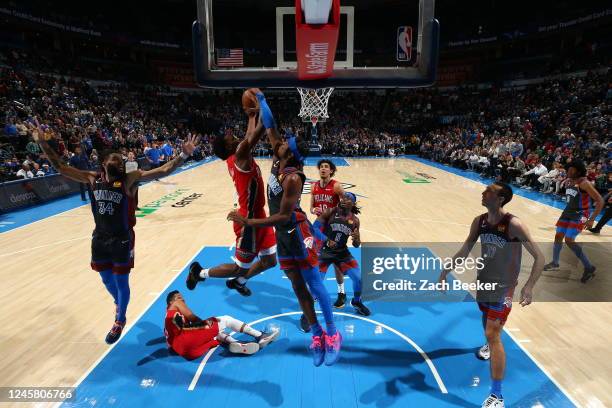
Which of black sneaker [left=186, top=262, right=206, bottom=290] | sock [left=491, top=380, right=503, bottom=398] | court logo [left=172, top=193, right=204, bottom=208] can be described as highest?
black sneaker [left=186, top=262, right=206, bottom=290]

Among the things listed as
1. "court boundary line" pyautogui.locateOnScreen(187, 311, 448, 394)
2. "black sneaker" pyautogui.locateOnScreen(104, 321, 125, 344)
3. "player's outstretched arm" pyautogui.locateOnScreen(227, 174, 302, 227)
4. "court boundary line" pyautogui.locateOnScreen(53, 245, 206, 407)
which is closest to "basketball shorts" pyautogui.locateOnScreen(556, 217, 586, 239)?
"court boundary line" pyautogui.locateOnScreen(187, 311, 448, 394)

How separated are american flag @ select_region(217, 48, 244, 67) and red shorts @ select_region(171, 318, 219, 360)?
5.12 m

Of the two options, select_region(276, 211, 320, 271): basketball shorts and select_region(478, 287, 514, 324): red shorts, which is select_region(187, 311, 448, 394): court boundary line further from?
select_region(276, 211, 320, 271): basketball shorts

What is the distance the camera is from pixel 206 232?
31.1 ft

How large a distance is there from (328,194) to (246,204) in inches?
60.3

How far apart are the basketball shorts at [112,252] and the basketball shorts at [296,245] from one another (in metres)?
1.76

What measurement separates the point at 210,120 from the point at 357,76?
2968cm

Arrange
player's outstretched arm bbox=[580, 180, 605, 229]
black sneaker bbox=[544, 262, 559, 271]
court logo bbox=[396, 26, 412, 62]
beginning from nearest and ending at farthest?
player's outstretched arm bbox=[580, 180, 605, 229]
black sneaker bbox=[544, 262, 559, 271]
court logo bbox=[396, 26, 412, 62]

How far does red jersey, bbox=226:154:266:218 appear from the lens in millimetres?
4430

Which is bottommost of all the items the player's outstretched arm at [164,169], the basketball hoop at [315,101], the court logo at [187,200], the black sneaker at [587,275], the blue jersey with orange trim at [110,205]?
the court logo at [187,200]

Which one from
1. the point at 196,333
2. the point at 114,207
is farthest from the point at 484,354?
the point at 114,207

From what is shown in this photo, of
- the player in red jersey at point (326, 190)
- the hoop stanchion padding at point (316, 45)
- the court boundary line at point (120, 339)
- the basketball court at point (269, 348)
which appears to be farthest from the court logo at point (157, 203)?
the player in red jersey at point (326, 190)

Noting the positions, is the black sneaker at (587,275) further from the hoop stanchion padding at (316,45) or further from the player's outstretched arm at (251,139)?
the player's outstretched arm at (251,139)

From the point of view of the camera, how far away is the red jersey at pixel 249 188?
4.43m
